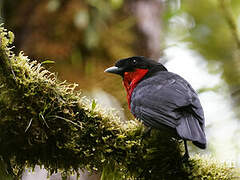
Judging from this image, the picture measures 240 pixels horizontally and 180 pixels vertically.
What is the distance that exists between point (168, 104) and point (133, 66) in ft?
3.57

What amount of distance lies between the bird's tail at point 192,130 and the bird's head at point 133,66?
1.19 metres

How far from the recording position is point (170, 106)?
252 cm

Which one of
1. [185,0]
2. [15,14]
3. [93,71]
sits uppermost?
[185,0]

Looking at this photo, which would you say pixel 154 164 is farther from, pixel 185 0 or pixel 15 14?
pixel 185 0

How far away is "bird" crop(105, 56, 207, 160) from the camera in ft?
7.38

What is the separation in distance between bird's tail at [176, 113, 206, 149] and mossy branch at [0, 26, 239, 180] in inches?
5.8

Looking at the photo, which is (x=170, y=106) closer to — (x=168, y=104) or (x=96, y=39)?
(x=168, y=104)

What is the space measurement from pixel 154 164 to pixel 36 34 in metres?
3.32

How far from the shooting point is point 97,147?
213 cm

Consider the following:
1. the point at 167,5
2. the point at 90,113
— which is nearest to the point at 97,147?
the point at 90,113

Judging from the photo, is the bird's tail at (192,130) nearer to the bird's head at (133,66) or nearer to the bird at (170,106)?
the bird at (170,106)

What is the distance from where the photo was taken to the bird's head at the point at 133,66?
3.55 meters

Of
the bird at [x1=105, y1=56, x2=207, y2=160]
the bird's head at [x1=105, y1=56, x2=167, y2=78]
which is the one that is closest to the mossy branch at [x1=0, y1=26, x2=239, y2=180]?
the bird at [x1=105, y1=56, x2=207, y2=160]

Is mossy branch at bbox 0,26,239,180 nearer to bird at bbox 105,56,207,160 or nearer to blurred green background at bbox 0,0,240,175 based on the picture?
bird at bbox 105,56,207,160
